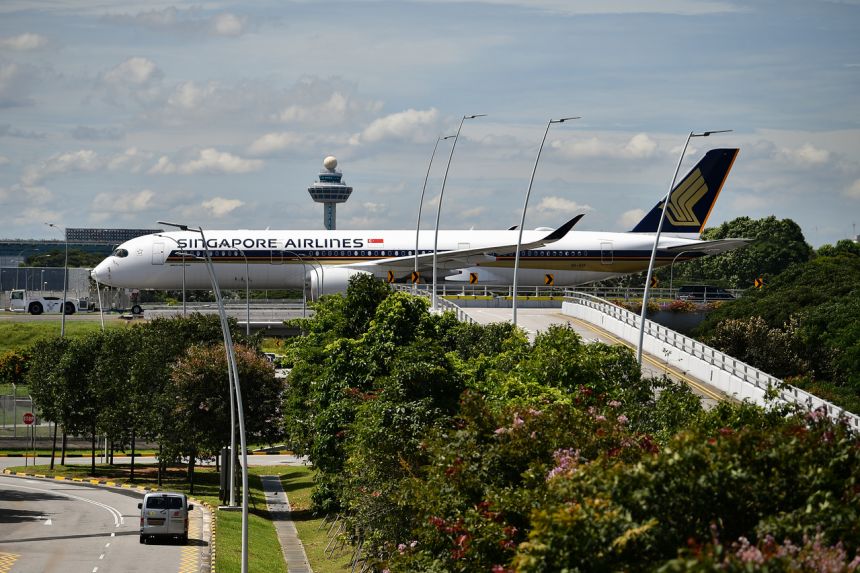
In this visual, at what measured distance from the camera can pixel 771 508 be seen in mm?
16859

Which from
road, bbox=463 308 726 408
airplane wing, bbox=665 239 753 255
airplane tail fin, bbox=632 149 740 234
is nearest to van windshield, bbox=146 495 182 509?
road, bbox=463 308 726 408

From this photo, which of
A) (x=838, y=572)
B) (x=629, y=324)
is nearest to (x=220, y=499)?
(x=629, y=324)

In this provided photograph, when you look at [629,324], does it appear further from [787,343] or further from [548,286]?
[548,286]

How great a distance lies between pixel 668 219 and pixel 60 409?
162ft

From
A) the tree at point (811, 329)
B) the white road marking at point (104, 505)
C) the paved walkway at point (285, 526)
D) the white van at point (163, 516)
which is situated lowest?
the paved walkway at point (285, 526)

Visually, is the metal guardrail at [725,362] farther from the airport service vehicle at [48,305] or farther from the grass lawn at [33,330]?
the airport service vehicle at [48,305]

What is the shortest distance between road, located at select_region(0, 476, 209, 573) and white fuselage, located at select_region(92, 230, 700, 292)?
111 feet

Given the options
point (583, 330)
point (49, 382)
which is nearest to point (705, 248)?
point (583, 330)

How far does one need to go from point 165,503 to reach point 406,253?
49.9m

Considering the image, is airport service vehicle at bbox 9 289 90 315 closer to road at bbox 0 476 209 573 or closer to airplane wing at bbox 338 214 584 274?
airplane wing at bbox 338 214 584 274

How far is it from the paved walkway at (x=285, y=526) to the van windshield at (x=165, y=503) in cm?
451

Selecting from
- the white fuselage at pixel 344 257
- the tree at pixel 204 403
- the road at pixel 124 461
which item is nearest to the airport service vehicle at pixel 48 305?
the white fuselage at pixel 344 257

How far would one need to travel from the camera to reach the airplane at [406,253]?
8831cm

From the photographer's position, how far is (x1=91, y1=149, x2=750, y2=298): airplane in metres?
88.3
